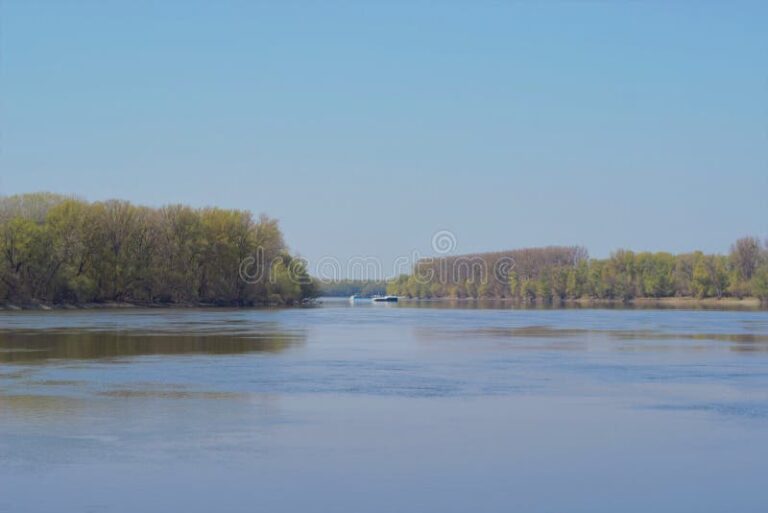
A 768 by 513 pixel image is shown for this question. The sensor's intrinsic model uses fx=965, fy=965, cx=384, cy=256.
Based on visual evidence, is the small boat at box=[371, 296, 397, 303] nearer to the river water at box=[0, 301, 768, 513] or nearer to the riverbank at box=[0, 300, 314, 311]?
the riverbank at box=[0, 300, 314, 311]

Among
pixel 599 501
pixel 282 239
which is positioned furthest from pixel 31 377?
pixel 282 239

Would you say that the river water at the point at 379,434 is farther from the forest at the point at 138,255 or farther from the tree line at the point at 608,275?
the tree line at the point at 608,275

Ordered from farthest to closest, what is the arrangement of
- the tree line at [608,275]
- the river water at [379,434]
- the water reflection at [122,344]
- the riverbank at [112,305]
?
1. the tree line at [608,275]
2. the riverbank at [112,305]
3. the water reflection at [122,344]
4. the river water at [379,434]

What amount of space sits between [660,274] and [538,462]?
133 metres

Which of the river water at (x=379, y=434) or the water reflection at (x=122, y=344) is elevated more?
the water reflection at (x=122, y=344)

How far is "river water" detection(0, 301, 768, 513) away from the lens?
952 cm

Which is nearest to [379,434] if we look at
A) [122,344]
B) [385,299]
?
[122,344]

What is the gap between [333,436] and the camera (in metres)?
12.8

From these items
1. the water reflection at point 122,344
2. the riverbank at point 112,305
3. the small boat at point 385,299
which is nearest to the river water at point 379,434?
the water reflection at point 122,344

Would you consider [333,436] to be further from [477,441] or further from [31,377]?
[31,377]

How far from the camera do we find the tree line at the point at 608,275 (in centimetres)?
12644

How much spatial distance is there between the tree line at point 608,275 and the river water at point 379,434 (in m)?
103

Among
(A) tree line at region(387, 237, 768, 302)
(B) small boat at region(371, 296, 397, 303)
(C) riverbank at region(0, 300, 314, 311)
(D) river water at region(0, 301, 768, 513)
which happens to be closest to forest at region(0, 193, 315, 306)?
(C) riverbank at region(0, 300, 314, 311)

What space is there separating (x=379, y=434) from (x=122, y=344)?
19604mm
